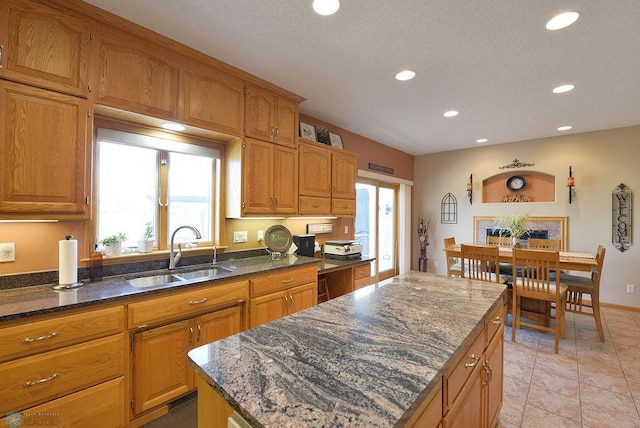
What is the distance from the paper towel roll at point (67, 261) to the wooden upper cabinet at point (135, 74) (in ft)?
2.97

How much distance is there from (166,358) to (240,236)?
129 centimetres

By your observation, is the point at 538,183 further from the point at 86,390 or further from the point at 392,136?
the point at 86,390

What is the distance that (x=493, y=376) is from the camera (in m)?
1.56

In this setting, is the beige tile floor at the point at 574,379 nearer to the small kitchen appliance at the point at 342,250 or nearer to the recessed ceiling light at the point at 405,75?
the small kitchen appliance at the point at 342,250

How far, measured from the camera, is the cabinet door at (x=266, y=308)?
90.5 inches

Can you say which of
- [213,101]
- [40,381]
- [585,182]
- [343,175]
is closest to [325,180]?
[343,175]

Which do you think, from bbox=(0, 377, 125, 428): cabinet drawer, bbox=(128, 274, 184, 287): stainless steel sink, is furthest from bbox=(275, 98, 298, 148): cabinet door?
bbox=(0, 377, 125, 428): cabinet drawer

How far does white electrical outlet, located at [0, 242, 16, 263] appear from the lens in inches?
67.4

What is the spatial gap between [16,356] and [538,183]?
6.22 m

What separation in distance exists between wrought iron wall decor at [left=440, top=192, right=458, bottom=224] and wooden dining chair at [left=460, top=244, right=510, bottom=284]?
1977mm

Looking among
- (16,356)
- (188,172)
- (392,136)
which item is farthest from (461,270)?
(16,356)

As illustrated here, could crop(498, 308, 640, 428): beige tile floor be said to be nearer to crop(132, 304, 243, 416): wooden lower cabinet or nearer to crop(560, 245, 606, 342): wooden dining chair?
crop(560, 245, 606, 342): wooden dining chair

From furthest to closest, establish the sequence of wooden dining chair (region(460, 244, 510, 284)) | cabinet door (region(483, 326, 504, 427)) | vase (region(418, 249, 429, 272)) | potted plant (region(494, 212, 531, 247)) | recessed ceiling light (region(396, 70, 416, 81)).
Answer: vase (region(418, 249, 429, 272)), potted plant (region(494, 212, 531, 247)), wooden dining chair (region(460, 244, 510, 284)), recessed ceiling light (region(396, 70, 416, 81)), cabinet door (region(483, 326, 504, 427))

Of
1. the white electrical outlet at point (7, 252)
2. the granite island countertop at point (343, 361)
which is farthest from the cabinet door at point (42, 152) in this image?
the granite island countertop at point (343, 361)
